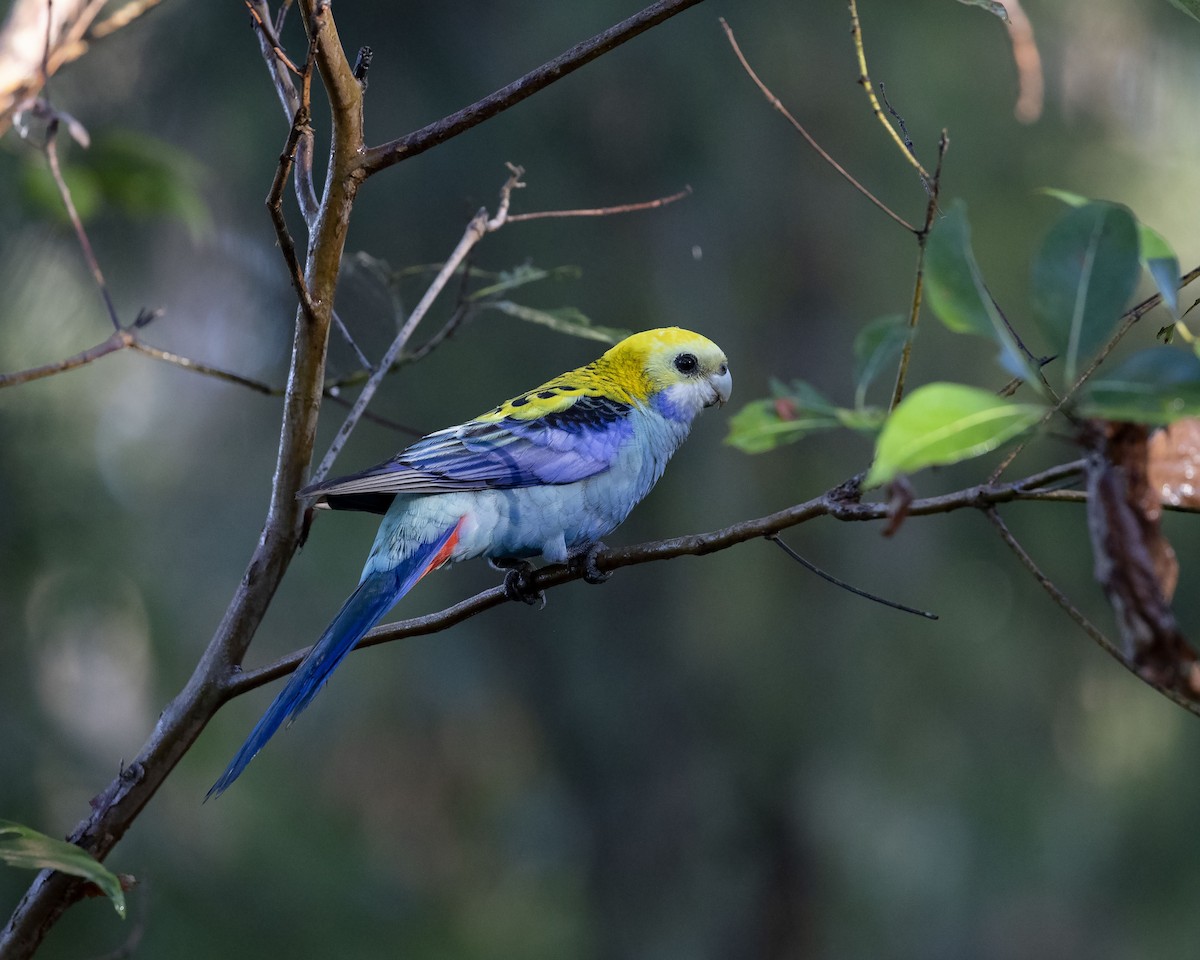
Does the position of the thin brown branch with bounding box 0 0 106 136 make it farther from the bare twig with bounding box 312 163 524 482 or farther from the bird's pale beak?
the bird's pale beak

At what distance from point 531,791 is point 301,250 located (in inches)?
179

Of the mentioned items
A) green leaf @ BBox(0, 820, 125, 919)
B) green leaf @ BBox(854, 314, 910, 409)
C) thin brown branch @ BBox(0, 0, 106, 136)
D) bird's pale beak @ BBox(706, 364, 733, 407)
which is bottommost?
green leaf @ BBox(0, 820, 125, 919)

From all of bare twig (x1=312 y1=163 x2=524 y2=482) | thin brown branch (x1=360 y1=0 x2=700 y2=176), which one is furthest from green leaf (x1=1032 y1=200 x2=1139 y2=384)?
bare twig (x1=312 y1=163 x2=524 y2=482)

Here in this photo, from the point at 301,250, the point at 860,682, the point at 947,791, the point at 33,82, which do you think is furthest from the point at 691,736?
the point at 33,82

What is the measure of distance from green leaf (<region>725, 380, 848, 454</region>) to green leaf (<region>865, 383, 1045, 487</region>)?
0.15 meters

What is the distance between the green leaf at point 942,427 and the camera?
0.82 m

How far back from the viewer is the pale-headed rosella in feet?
8.04

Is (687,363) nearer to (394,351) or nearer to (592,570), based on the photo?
(592,570)

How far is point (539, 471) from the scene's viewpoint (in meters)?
2.73

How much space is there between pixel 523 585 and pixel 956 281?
1.73 meters

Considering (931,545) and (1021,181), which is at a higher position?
(1021,181)

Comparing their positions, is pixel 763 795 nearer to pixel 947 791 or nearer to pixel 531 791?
pixel 947 791

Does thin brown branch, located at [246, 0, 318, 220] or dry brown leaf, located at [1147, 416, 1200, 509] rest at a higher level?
thin brown branch, located at [246, 0, 318, 220]

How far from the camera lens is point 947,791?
24.9 feet
